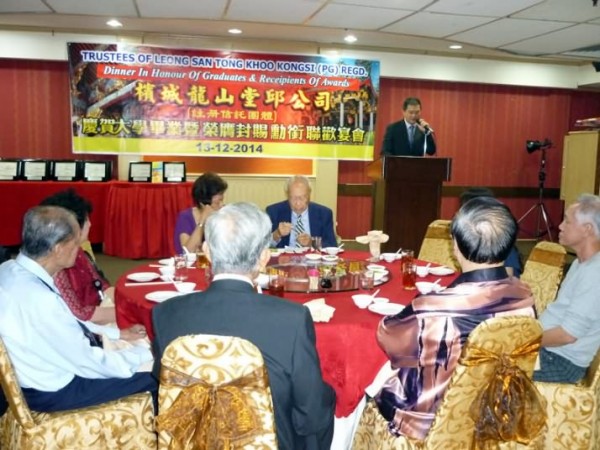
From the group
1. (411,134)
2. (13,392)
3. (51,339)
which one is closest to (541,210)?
(411,134)

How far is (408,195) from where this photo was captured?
533cm

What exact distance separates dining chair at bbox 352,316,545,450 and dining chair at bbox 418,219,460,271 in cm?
214

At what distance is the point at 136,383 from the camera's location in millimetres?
2047

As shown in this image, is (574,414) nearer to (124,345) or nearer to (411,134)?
(124,345)

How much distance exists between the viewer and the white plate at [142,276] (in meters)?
2.71

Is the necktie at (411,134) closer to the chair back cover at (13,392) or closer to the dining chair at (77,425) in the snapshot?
the dining chair at (77,425)

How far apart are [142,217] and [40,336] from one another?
490 centimetres

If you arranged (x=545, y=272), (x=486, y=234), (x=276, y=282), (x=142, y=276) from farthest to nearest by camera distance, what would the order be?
(x=545, y=272), (x=142, y=276), (x=276, y=282), (x=486, y=234)

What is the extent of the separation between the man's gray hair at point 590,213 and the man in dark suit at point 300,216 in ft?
6.13

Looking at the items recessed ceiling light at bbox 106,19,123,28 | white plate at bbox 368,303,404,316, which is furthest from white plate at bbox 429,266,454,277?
recessed ceiling light at bbox 106,19,123,28

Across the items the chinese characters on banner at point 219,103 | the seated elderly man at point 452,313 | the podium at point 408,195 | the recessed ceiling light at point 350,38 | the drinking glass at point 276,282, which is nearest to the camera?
the seated elderly man at point 452,313

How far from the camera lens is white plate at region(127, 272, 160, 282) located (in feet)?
8.89

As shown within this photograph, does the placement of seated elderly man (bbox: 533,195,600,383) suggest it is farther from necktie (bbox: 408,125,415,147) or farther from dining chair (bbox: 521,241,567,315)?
necktie (bbox: 408,125,415,147)

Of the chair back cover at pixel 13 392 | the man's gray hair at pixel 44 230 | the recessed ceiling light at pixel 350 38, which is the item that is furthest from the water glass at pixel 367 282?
the recessed ceiling light at pixel 350 38
